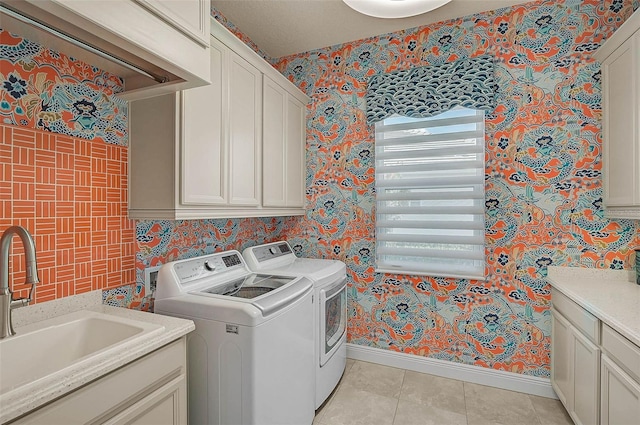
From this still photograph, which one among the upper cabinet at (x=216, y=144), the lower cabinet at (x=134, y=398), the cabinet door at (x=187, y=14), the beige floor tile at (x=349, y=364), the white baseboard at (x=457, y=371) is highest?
the cabinet door at (x=187, y=14)

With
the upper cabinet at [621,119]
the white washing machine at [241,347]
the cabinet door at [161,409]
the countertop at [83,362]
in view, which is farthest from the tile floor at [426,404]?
the upper cabinet at [621,119]

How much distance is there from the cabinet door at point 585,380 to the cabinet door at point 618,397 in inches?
2.2

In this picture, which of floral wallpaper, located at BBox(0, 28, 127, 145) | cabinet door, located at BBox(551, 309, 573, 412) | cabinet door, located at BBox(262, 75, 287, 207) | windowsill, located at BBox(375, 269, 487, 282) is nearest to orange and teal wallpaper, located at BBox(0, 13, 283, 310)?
floral wallpaper, located at BBox(0, 28, 127, 145)

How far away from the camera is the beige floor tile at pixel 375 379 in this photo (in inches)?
91.5

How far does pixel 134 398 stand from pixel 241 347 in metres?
0.44

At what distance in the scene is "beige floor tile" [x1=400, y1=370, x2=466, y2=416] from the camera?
215 centimetres

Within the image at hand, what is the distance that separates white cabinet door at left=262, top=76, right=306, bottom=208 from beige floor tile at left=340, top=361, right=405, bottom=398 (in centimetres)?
143

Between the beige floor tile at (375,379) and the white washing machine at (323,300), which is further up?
the white washing machine at (323,300)

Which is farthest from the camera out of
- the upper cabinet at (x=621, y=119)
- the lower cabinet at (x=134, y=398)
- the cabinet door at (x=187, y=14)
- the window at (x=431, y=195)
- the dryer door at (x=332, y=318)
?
the window at (x=431, y=195)

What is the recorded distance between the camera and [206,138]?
5.71 feet

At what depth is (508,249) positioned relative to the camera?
2.32 metres

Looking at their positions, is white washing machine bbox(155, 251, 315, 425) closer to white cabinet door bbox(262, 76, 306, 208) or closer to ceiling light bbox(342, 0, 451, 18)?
white cabinet door bbox(262, 76, 306, 208)

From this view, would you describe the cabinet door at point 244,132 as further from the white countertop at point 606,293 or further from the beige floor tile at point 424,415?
the white countertop at point 606,293

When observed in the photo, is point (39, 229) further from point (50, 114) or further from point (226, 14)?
point (226, 14)
